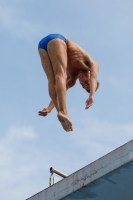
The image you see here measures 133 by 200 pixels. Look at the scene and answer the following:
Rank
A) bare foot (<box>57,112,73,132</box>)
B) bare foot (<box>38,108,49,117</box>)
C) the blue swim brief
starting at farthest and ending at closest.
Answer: bare foot (<box>38,108,49,117</box>)
the blue swim brief
bare foot (<box>57,112,73,132</box>)

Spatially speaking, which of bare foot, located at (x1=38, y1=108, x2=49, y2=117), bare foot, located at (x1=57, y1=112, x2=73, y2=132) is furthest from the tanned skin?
bare foot, located at (x1=38, y1=108, x2=49, y2=117)

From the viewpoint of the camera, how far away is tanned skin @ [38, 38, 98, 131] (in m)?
9.10

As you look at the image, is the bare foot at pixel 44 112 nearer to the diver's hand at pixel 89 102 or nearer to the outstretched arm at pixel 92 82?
the outstretched arm at pixel 92 82

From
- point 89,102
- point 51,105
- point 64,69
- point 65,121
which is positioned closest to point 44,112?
point 51,105

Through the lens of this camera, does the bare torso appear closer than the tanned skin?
No

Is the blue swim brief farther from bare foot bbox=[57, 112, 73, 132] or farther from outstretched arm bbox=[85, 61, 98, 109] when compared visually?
bare foot bbox=[57, 112, 73, 132]

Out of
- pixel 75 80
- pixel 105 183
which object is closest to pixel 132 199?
pixel 105 183

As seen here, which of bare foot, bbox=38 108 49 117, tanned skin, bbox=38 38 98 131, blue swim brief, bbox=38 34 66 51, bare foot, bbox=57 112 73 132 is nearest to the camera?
bare foot, bbox=57 112 73 132

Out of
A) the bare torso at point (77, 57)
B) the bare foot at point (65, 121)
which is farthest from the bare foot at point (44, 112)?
the bare foot at point (65, 121)

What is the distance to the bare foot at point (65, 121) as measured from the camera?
8805mm

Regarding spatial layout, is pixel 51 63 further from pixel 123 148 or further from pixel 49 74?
pixel 123 148

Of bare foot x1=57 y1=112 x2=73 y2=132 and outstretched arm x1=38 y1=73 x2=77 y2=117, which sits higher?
outstretched arm x1=38 y1=73 x2=77 y2=117

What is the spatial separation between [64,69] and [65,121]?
3.12 feet

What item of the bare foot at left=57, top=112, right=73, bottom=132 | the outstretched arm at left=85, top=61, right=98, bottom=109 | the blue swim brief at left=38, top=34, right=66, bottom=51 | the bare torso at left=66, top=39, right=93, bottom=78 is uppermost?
the blue swim brief at left=38, top=34, right=66, bottom=51
